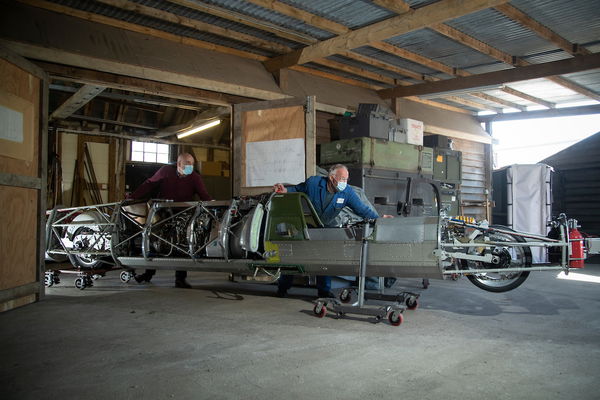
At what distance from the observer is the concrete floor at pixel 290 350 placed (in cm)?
255

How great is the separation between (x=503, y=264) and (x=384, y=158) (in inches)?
137

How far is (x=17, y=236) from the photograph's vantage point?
4.81 meters

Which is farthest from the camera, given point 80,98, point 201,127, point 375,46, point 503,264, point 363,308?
point 201,127

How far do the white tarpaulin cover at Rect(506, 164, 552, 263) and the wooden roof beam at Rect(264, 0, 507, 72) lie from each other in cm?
586

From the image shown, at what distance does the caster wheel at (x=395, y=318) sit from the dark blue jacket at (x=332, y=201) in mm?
1353

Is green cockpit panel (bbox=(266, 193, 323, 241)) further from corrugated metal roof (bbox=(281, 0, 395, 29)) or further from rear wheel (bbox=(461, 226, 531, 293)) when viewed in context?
corrugated metal roof (bbox=(281, 0, 395, 29))

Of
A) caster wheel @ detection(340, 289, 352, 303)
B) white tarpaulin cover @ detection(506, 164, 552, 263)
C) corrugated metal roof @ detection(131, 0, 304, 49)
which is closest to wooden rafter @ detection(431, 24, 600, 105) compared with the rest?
white tarpaulin cover @ detection(506, 164, 552, 263)

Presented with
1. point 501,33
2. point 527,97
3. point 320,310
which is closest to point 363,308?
point 320,310

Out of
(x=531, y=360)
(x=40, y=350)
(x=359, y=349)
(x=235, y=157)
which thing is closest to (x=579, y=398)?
(x=531, y=360)

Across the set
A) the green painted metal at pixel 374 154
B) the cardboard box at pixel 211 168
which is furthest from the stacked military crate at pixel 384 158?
the cardboard box at pixel 211 168

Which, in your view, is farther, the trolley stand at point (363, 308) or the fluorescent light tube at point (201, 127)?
the fluorescent light tube at point (201, 127)

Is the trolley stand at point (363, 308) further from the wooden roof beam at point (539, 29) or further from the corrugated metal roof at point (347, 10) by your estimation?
the wooden roof beam at point (539, 29)

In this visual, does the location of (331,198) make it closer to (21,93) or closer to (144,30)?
(21,93)

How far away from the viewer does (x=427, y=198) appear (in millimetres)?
8398
